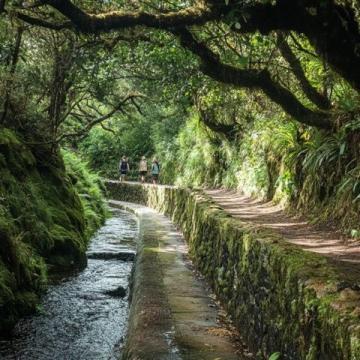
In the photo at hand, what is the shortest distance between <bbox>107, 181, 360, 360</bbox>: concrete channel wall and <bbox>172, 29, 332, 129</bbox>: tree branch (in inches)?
76.8

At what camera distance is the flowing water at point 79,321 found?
610 cm

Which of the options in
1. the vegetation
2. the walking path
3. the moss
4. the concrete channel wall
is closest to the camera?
the concrete channel wall

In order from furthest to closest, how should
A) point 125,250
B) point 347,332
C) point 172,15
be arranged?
point 125,250 < point 172,15 < point 347,332

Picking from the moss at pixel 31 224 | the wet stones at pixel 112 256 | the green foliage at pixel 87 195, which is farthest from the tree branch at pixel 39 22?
the green foliage at pixel 87 195

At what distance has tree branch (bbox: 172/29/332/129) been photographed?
7351 millimetres

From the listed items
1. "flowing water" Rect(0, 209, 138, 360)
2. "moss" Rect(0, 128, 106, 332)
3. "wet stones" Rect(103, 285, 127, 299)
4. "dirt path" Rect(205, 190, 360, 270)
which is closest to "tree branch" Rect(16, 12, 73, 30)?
"moss" Rect(0, 128, 106, 332)

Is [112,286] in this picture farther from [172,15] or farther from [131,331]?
[172,15]

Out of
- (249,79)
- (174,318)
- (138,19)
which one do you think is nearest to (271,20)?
(138,19)

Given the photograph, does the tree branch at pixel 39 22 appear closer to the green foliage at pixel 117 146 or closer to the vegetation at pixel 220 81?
the vegetation at pixel 220 81

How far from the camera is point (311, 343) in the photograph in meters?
3.33

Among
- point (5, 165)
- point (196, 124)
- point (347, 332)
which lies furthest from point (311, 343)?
point (196, 124)

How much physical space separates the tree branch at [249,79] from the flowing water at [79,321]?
12.5 feet

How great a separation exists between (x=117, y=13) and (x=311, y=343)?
3.92 meters

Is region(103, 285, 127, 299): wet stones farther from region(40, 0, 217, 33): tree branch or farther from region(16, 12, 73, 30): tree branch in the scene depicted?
region(40, 0, 217, 33): tree branch
